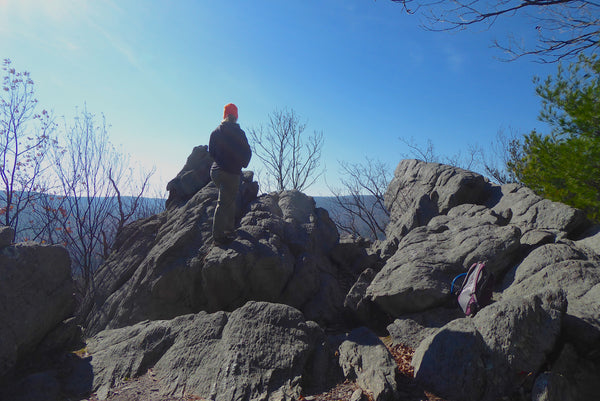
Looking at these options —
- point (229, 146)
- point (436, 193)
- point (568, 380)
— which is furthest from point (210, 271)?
point (436, 193)

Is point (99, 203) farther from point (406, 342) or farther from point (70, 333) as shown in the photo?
point (406, 342)

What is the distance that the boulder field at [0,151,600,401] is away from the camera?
4.38m

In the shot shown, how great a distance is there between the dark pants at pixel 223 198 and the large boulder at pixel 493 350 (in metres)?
5.01

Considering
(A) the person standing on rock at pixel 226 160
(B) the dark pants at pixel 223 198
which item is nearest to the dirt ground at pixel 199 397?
Result: (B) the dark pants at pixel 223 198

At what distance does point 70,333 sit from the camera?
5867mm

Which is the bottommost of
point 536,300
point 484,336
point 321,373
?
point 321,373

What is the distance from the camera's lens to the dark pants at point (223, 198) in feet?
26.2

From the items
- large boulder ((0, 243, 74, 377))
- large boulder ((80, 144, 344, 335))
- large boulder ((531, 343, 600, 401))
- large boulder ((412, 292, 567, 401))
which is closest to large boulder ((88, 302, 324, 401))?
large boulder ((0, 243, 74, 377))

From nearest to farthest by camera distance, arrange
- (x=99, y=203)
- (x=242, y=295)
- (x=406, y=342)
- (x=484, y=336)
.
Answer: (x=484, y=336) → (x=406, y=342) → (x=242, y=295) → (x=99, y=203)

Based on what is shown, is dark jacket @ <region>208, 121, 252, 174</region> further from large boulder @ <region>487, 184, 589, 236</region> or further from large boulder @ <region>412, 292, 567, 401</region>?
large boulder @ <region>487, 184, 589, 236</region>

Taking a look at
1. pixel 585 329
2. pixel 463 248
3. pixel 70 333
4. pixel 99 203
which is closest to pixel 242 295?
pixel 70 333

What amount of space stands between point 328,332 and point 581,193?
6.53m

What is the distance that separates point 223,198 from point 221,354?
390cm

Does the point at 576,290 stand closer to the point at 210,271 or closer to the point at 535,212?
→ the point at 535,212
